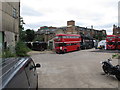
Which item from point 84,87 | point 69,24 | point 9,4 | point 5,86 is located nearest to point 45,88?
point 84,87

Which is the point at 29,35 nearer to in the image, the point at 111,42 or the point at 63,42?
the point at 63,42

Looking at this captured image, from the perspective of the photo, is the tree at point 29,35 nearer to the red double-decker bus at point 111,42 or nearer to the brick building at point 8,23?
the red double-decker bus at point 111,42

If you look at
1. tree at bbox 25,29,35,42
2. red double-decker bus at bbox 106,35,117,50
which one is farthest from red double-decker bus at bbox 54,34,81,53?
tree at bbox 25,29,35,42

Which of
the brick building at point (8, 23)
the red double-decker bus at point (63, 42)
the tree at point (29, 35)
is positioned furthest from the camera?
the tree at point (29, 35)

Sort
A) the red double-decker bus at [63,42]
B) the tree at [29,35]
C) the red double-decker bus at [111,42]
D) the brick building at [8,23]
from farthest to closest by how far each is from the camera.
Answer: the tree at [29,35] < the red double-decker bus at [111,42] < the red double-decker bus at [63,42] < the brick building at [8,23]

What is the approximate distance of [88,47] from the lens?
141 ft

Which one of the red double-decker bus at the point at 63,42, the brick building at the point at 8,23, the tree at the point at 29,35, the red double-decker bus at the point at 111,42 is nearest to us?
the brick building at the point at 8,23

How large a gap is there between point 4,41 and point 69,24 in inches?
2043

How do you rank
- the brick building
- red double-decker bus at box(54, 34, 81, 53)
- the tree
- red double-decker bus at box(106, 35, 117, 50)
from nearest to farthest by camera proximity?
the brick building < red double-decker bus at box(54, 34, 81, 53) < red double-decker bus at box(106, 35, 117, 50) < the tree

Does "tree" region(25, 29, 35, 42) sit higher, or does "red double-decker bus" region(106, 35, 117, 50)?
"tree" region(25, 29, 35, 42)

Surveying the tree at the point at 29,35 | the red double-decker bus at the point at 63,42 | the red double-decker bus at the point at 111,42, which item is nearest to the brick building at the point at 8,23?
the red double-decker bus at the point at 63,42

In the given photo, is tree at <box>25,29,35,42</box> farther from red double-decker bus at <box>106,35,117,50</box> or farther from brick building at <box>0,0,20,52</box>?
brick building at <box>0,0,20,52</box>

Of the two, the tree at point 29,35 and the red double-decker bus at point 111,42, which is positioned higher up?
the tree at point 29,35

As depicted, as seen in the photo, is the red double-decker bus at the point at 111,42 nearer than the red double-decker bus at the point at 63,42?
No
